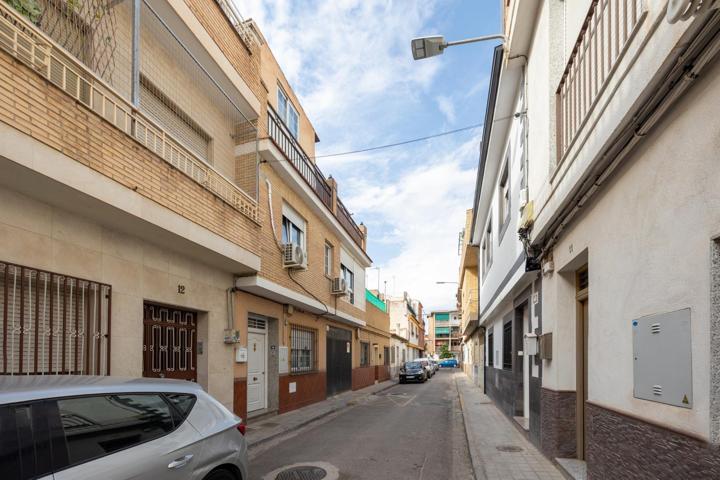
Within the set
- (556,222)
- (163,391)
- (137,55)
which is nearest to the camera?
(163,391)

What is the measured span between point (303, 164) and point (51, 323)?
9042 millimetres

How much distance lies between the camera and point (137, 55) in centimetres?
661

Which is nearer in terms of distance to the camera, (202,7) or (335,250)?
(202,7)

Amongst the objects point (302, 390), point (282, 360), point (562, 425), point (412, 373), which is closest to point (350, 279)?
point (302, 390)

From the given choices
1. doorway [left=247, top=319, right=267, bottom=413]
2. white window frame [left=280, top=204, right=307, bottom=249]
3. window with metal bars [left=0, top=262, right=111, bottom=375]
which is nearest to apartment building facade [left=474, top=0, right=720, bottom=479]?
window with metal bars [left=0, top=262, right=111, bottom=375]

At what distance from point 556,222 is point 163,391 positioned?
5073mm

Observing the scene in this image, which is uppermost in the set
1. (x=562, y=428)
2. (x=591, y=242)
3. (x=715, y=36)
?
(x=715, y=36)

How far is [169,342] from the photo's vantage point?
8242 millimetres

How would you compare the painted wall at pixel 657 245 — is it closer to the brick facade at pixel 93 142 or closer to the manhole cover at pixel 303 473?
the manhole cover at pixel 303 473

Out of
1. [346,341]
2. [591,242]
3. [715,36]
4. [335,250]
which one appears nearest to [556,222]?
[591,242]

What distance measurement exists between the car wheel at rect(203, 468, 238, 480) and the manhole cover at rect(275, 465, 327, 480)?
274cm

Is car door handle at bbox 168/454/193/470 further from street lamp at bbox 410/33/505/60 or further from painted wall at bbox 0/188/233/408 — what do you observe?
street lamp at bbox 410/33/505/60

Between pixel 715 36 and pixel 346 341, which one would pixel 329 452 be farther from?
pixel 346 341

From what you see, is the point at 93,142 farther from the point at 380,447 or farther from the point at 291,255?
the point at 380,447
